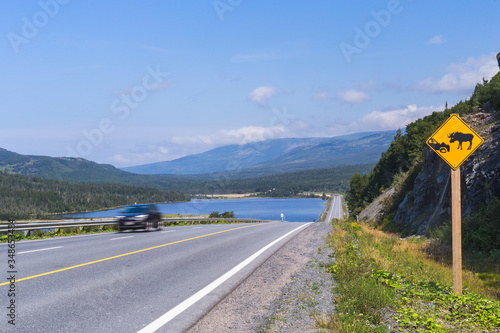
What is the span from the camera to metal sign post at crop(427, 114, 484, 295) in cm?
631

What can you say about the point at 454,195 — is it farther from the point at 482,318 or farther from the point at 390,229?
the point at 390,229

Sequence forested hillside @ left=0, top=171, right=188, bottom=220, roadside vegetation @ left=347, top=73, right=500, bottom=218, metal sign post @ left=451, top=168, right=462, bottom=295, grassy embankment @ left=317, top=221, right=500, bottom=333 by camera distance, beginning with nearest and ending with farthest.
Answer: grassy embankment @ left=317, top=221, right=500, bottom=333 < metal sign post @ left=451, top=168, right=462, bottom=295 < roadside vegetation @ left=347, top=73, right=500, bottom=218 < forested hillside @ left=0, top=171, right=188, bottom=220

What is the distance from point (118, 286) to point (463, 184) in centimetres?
1463

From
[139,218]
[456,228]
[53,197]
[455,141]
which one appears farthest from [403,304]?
[53,197]

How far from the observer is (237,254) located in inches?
436

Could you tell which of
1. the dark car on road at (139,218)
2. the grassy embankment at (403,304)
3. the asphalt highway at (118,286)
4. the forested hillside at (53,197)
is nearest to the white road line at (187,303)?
the asphalt highway at (118,286)

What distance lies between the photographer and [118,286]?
22.2 feet

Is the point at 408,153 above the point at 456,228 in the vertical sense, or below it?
above

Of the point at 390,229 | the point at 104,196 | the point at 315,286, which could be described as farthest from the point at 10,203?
the point at 315,286

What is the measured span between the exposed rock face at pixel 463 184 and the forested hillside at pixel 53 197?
11360 cm

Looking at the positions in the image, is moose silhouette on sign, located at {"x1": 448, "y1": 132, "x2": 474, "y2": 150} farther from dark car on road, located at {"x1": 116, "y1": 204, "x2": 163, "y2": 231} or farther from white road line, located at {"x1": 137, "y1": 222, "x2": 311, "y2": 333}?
dark car on road, located at {"x1": 116, "y1": 204, "x2": 163, "y2": 231}

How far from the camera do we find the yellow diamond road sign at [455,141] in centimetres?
634

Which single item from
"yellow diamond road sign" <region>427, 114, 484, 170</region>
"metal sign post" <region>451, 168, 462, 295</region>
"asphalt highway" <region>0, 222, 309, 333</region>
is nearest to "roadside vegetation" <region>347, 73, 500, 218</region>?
"yellow diamond road sign" <region>427, 114, 484, 170</region>

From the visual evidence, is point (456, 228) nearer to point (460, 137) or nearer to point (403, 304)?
point (460, 137)
